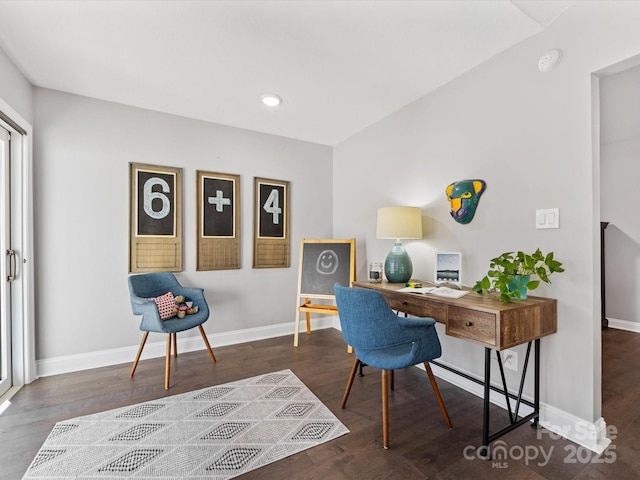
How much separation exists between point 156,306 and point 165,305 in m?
0.19

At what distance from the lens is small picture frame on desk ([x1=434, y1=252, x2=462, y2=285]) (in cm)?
239

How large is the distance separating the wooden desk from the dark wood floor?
0.58ft

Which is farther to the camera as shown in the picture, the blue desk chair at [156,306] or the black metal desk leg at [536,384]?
the blue desk chair at [156,306]

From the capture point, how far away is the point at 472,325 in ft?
5.62

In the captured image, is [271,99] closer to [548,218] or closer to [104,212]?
[104,212]

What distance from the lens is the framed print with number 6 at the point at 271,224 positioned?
11.7ft

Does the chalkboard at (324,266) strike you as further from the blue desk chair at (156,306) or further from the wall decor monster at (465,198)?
the wall decor monster at (465,198)

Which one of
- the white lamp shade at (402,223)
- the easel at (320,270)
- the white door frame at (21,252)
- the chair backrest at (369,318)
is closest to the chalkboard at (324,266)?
the easel at (320,270)

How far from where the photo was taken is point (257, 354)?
10.1 feet

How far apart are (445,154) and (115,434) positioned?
301 centimetres

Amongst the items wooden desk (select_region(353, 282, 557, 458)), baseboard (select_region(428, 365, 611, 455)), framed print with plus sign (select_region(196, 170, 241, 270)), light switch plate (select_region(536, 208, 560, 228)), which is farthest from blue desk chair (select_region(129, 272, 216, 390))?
light switch plate (select_region(536, 208, 560, 228))

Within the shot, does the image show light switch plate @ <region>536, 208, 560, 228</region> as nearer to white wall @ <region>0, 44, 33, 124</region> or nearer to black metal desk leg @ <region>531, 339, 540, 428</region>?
black metal desk leg @ <region>531, 339, 540, 428</region>

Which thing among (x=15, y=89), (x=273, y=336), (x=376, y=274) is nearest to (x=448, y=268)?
(x=376, y=274)

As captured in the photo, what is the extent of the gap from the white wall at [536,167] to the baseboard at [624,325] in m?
3.04
